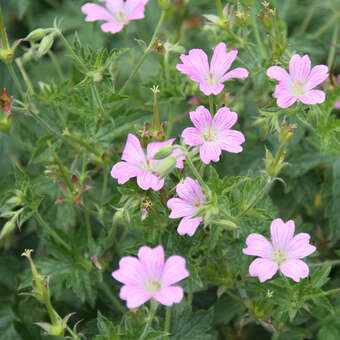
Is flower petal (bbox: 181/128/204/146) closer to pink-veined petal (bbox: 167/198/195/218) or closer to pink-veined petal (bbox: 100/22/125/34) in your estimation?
pink-veined petal (bbox: 167/198/195/218)

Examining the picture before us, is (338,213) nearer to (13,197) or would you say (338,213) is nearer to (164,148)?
(164,148)


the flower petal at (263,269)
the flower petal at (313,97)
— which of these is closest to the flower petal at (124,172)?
the flower petal at (263,269)

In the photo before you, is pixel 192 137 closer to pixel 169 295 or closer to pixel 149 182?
pixel 149 182

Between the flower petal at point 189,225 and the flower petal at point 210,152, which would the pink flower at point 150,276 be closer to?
the flower petal at point 189,225

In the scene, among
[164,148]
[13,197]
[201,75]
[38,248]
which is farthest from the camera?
[38,248]

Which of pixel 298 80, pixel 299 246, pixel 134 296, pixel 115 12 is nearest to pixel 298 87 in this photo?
pixel 298 80

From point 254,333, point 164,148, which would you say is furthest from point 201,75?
point 254,333

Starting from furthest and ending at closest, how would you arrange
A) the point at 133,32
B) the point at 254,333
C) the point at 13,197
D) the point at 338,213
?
the point at 133,32 → the point at 254,333 → the point at 338,213 → the point at 13,197
